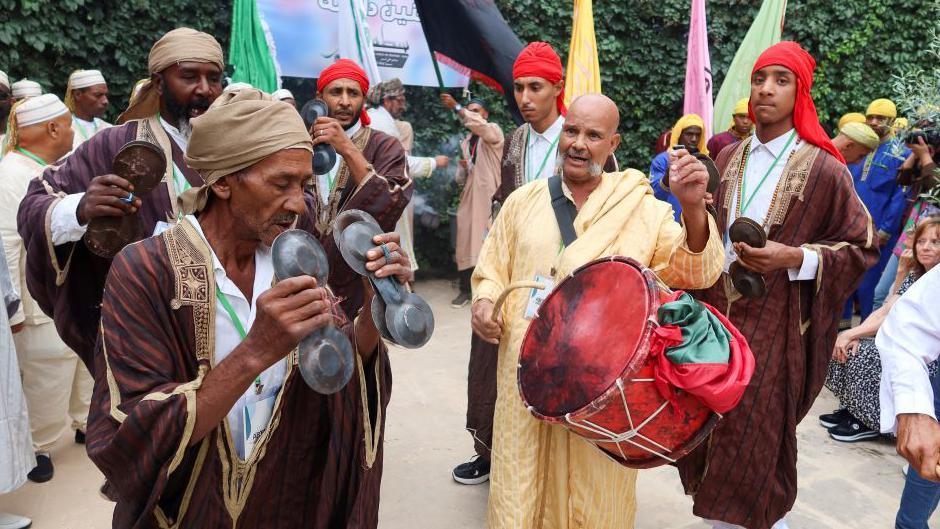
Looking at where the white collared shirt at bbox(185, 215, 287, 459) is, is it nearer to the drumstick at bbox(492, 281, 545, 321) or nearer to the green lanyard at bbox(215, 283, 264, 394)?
the green lanyard at bbox(215, 283, 264, 394)

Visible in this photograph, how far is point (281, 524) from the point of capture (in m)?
2.22

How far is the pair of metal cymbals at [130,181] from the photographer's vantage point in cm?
291

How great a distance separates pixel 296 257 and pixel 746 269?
8.14 feet

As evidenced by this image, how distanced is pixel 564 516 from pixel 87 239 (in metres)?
2.22

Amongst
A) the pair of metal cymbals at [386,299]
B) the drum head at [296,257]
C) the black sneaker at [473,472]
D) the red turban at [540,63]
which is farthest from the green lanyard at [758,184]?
the drum head at [296,257]

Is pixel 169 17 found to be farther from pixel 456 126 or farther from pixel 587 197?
pixel 587 197

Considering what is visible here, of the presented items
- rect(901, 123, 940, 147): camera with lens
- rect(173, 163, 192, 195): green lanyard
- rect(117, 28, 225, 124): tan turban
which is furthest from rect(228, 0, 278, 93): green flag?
rect(901, 123, 940, 147): camera with lens

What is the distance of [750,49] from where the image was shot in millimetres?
8758

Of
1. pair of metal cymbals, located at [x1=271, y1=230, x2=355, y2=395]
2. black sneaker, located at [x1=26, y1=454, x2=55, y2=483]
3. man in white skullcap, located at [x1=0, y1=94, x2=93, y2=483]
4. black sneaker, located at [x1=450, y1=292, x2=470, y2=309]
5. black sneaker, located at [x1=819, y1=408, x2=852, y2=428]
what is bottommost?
black sneaker, located at [x1=450, y1=292, x2=470, y2=309]

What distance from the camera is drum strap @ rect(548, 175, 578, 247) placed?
2.99 meters

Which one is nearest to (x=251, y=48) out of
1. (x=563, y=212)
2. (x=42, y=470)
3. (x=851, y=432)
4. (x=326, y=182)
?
(x=326, y=182)

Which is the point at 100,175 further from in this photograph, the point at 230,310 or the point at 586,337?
the point at 586,337

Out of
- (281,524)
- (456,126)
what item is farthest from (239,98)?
(456,126)

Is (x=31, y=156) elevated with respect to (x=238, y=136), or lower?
lower
